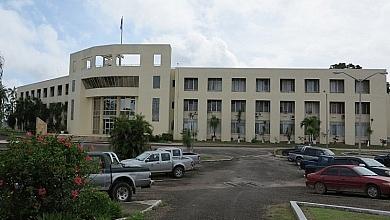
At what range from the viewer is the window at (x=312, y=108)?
256 ft

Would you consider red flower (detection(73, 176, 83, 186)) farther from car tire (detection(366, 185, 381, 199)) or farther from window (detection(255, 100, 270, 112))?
window (detection(255, 100, 270, 112))

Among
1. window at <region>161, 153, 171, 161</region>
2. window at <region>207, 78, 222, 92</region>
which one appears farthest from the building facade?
window at <region>161, 153, 171, 161</region>

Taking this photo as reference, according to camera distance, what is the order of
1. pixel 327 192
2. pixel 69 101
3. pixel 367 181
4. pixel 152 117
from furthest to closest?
pixel 69 101, pixel 152 117, pixel 327 192, pixel 367 181

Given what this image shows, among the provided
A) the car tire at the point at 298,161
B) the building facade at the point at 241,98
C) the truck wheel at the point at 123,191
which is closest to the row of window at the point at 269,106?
the building facade at the point at 241,98

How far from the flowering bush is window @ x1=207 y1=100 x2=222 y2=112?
68.7m

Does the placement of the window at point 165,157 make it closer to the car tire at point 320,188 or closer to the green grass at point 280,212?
the car tire at point 320,188

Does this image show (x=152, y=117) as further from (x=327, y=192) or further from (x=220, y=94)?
(x=327, y=192)

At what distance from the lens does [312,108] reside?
7806 cm

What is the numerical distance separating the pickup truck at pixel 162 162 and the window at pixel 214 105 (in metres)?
47.9

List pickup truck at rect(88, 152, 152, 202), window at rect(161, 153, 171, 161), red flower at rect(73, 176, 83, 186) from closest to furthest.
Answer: red flower at rect(73, 176, 83, 186) → pickup truck at rect(88, 152, 152, 202) → window at rect(161, 153, 171, 161)

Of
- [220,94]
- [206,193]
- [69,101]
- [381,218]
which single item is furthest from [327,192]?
[69,101]

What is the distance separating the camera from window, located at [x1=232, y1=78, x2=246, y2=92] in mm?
78125

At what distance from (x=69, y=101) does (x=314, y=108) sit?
42.9 meters

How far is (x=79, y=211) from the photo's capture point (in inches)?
387
